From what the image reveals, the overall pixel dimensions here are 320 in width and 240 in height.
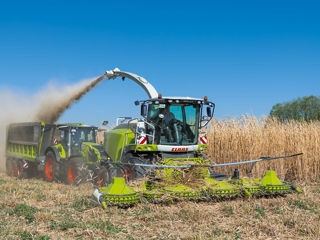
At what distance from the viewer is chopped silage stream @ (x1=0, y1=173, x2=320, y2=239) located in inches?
211

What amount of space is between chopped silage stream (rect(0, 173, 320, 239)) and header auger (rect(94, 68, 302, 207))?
0.21 m

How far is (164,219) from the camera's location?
20.3ft

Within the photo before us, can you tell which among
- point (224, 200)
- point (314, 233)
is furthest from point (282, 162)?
point (314, 233)

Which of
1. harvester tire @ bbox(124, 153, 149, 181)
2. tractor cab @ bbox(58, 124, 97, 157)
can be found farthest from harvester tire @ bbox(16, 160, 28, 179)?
harvester tire @ bbox(124, 153, 149, 181)

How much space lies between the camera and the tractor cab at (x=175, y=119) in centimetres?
899

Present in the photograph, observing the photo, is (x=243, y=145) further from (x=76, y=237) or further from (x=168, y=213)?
(x=76, y=237)

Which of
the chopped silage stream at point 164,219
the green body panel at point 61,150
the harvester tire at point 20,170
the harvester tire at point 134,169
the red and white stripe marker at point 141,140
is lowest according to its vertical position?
the chopped silage stream at point 164,219

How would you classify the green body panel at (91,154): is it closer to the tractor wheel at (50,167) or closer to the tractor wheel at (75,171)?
the tractor wheel at (75,171)

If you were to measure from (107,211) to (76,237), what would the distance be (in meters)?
1.28

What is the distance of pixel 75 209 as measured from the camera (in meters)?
6.87

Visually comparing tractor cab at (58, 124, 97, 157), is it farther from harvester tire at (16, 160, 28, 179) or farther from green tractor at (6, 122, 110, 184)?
harvester tire at (16, 160, 28, 179)

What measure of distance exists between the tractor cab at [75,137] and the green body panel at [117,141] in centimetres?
124

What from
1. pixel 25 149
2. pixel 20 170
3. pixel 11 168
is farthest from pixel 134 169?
pixel 11 168

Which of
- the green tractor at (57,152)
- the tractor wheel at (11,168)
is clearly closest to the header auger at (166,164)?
the green tractor at (57,152)
